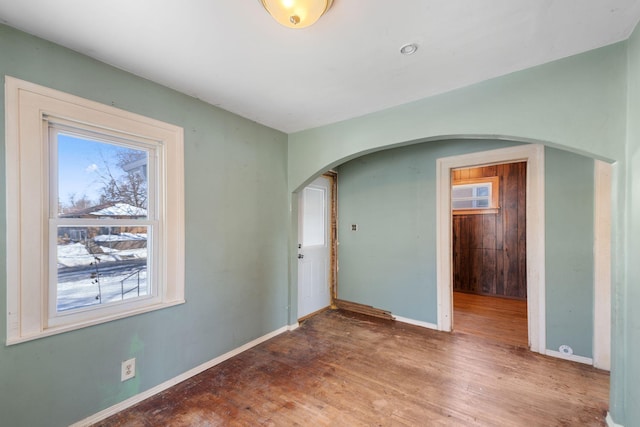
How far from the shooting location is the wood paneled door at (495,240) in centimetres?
454

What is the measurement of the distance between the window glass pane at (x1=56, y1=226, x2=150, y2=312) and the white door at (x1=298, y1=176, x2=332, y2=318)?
1.94 m

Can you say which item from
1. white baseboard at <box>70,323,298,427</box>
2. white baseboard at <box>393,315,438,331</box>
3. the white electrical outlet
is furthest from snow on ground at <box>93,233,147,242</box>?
white baseboard at <box>393,315,438,331</box>

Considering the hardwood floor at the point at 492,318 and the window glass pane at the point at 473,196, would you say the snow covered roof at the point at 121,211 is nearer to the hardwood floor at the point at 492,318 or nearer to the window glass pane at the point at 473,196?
the hardwood floor at the point at 492,318

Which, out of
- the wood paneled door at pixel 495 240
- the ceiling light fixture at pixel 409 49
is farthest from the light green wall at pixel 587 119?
the wood paneled door at pixel 495 240

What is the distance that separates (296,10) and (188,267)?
2.08m

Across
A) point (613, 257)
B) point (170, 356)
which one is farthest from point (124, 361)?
point (613, 257)

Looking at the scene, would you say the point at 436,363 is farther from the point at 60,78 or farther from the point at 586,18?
the point at 60,78

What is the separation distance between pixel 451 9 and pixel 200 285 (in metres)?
2.69

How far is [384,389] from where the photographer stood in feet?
7.00

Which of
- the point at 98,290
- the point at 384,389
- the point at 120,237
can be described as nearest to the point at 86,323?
the point at 98,290

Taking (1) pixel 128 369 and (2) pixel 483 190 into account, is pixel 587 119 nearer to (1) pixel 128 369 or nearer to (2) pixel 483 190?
(2) pixel 483 190

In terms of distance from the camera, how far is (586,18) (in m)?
1.43

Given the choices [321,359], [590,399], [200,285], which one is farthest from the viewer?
[321,359]

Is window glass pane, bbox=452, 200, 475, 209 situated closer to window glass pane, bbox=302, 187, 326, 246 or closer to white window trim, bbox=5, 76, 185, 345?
window glass pane, bbox=302, 187, 326, 246
